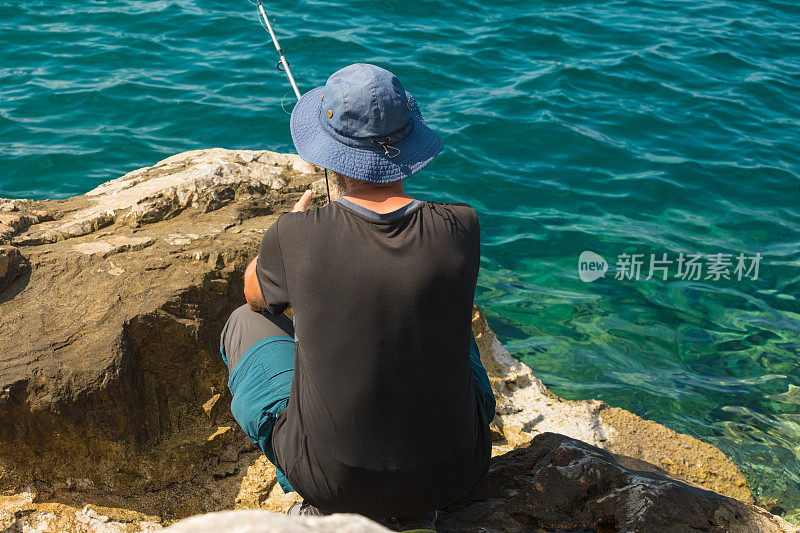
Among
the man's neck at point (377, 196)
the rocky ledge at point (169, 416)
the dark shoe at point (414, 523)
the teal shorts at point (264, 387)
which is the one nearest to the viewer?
the man's neck at point (377, 196)

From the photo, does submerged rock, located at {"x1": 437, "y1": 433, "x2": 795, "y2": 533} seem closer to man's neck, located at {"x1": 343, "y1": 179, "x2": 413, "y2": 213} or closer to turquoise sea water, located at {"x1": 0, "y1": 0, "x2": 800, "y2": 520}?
man's neck, located at {"x1": 343, "y1": 179, "x2": 413, "y2": 213}

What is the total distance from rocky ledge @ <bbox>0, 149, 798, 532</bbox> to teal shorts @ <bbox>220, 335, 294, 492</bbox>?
0.48m

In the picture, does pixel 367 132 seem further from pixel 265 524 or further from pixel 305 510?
pixel 265 524

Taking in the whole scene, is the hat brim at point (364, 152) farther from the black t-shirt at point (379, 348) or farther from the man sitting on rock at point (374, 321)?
the black t-shirt at point (379, 348)

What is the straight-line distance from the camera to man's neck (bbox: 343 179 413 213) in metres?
2.08

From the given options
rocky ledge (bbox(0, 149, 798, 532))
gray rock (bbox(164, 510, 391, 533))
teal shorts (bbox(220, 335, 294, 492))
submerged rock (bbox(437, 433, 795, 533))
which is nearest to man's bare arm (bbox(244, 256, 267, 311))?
teal shorts (bbox(220, 335, 294, 492))

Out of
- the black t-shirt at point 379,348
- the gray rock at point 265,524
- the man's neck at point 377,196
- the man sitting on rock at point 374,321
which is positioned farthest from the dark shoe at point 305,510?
the gray rock at point 265,524

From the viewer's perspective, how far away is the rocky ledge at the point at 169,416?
2.50 m

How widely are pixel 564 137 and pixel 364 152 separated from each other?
523 cm

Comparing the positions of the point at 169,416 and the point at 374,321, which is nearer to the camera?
the point at 374,321

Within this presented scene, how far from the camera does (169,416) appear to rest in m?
2.95

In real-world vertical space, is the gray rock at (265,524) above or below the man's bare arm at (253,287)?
above

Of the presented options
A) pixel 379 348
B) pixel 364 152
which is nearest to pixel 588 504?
pixel 379 348

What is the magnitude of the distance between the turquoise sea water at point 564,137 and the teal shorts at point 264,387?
8.02ft
